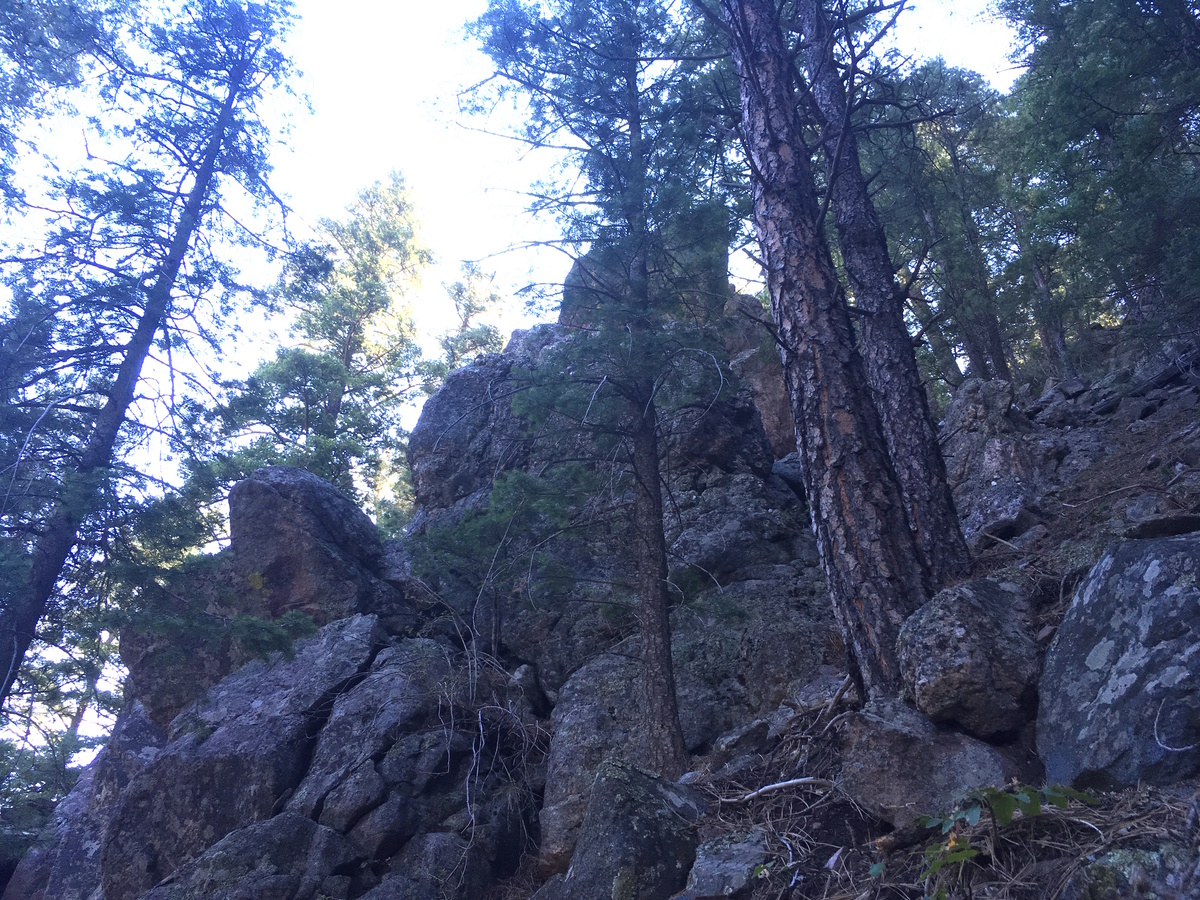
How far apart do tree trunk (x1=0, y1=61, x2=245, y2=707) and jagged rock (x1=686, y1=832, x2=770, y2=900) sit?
7.19 m

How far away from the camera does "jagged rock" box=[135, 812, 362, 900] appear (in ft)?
21.8

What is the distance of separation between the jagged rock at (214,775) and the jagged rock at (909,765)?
654cm

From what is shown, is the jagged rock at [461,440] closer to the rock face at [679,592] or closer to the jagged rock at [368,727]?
the rock face at [679,592]

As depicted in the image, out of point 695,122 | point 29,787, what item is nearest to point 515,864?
point 695,122

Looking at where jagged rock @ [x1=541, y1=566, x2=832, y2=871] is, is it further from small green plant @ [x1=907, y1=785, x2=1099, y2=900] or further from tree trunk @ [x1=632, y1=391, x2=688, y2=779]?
small green plant @ [x1=907, y1=785, x2=1099, y2=900]

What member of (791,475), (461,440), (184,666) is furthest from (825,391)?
(184,666)

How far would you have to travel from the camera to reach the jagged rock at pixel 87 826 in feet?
30.4

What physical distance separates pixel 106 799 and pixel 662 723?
7.27 meters

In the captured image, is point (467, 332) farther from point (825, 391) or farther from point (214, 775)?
point (825, 391)

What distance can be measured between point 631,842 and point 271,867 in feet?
14.7

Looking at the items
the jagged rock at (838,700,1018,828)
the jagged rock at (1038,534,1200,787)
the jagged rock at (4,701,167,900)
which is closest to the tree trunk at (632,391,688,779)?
the jagged rock at (838,700,1018,828)

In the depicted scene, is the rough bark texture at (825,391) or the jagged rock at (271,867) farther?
the jagged rock at (271,867)

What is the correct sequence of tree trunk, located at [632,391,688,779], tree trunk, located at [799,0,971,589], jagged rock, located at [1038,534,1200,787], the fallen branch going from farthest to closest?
tree trunk, located at [632,391,688,779] < tree trunk, located at [799,0,971,589] < the fallen branch < jagged rock, located at [1038,534,1200,787]

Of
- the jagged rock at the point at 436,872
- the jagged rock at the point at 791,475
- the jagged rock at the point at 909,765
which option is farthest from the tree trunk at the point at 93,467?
the jagged rock at the point at 791,475
